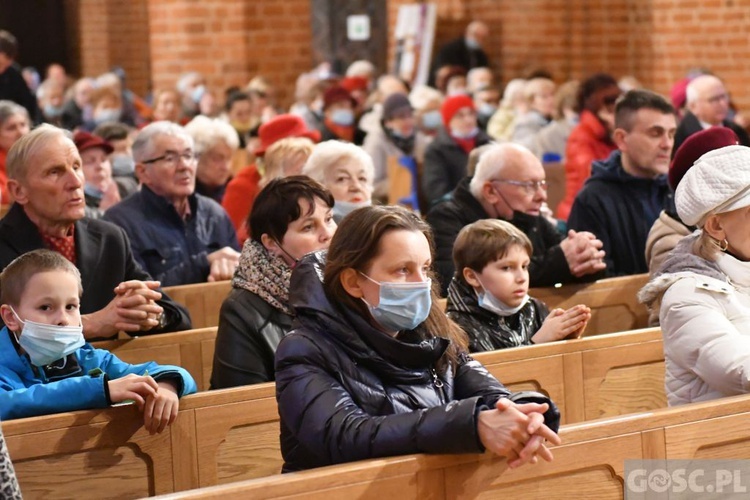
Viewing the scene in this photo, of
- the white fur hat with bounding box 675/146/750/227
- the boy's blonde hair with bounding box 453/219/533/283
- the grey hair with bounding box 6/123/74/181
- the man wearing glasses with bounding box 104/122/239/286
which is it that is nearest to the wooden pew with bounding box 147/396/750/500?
the white fur hat with bounding box 675/146/750/227

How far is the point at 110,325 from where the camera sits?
4.32m

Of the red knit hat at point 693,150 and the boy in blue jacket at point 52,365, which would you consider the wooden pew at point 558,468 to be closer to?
the boy in blue jacket at point 52,365

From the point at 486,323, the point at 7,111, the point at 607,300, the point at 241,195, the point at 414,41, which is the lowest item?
the point at 607,300

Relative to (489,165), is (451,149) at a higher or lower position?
lower

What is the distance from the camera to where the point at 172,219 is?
5.82m

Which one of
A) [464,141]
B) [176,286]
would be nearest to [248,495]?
[176,286]

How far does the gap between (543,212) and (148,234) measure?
1841mm

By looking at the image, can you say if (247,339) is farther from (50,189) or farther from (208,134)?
(208,134)

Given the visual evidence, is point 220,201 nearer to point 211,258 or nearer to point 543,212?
point 211,258

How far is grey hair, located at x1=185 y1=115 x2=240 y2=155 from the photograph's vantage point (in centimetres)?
718

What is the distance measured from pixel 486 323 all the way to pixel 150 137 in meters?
2.28

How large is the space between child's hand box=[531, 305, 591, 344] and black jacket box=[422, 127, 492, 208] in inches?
203

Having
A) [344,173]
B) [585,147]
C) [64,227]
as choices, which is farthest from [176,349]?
[585,147]

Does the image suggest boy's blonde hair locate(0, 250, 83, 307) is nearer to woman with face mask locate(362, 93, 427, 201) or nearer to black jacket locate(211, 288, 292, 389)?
black jacket locate(211, 288, 292, 389)
